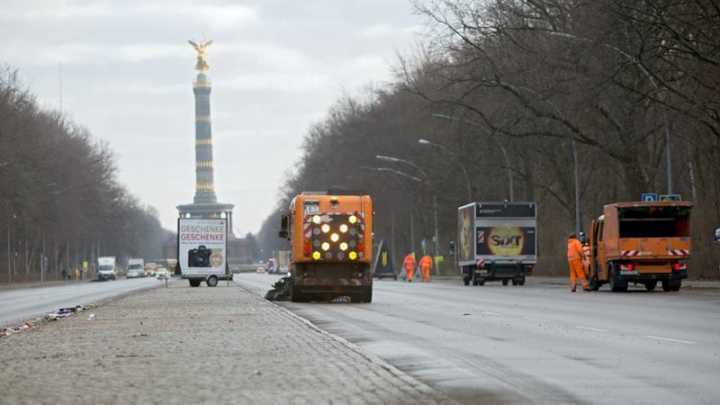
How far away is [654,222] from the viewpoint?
4341 centimetres

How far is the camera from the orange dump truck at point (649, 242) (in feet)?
140

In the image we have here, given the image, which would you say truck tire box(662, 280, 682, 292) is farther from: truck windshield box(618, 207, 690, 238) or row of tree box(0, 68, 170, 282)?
row of tree box(0, 68, 170, 282)

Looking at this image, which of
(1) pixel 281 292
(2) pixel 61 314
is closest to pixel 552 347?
(2) pixel 61 314

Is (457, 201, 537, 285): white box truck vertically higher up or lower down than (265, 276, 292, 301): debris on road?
higher up

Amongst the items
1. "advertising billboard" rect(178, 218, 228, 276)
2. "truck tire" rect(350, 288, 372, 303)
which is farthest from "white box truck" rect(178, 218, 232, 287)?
"truck tire" rect(350, 288, 372, 303)

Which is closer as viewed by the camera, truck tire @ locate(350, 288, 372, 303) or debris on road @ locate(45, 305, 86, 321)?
debris on road @ locate(45, 305, 86, 321)

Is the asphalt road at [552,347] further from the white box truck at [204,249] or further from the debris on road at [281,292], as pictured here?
the white box truck at [204,249]

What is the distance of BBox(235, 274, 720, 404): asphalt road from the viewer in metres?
13.5

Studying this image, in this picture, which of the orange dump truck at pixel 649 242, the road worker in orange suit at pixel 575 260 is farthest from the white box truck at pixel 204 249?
the orange dump truck at pixel 649 242

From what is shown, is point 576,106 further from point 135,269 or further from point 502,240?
point 135,269

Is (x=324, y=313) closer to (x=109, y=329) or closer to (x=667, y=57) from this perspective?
(x=109, y=329)

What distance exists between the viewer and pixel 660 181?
72.7 metres

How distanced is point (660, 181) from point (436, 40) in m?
17.6

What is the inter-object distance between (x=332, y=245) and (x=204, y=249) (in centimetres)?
3442
